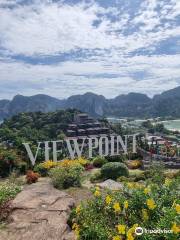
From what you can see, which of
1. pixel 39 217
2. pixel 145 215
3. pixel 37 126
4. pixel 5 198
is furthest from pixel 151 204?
pixel 37 126

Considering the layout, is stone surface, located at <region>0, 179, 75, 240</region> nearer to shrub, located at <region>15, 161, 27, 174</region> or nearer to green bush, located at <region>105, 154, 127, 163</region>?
shrub, located at <region>15, 161, 27, 174</region>

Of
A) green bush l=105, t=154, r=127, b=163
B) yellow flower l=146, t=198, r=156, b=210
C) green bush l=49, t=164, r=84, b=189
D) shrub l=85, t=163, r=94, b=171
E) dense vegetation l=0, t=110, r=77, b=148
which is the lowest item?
dense vegetation l=0, t=110, r=77, b=148

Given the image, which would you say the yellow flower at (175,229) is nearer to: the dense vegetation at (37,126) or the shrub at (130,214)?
the shrub at (130,214)

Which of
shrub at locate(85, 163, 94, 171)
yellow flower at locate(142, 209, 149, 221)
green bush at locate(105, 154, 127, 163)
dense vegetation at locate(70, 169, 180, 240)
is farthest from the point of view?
green bush at locate(105, 154, 127, 163)

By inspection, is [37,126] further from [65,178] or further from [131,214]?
[131,214]

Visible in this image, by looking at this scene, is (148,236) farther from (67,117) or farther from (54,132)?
(67,117)

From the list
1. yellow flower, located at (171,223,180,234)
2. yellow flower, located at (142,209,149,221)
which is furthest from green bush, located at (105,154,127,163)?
yellow flower, located at (171,223,180,234)
